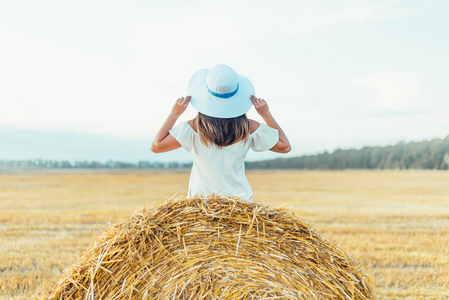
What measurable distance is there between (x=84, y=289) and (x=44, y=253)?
161 inches

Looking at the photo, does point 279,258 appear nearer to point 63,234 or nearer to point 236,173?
point 236,173

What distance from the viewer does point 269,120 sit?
11.4 feet

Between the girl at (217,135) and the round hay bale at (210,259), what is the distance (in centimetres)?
32

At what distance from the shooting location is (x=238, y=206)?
291cm

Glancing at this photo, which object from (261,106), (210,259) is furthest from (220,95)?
(210,259)

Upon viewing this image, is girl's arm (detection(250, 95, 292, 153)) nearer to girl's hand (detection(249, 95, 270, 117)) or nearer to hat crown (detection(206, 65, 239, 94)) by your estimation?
girl's hand (detection(249, 95, 270, 117))

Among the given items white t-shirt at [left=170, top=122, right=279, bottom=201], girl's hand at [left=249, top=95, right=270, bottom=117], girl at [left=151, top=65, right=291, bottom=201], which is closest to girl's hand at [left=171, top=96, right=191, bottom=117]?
girl at [left=151, top=65, right=291, bottom=201]

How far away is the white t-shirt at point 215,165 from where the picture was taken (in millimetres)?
3229

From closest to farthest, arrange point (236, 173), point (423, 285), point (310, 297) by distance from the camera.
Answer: point (310, 297)
point (236, 173)
point (423, 285)

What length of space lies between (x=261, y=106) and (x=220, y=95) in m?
0.37

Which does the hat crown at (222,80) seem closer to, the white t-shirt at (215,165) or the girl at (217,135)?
the girl at (217,135)

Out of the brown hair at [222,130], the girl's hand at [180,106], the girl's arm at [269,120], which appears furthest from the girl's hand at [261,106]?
the girl's hand at [180,106]

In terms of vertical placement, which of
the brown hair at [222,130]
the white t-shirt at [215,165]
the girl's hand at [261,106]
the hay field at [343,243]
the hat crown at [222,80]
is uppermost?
the hat crown at [222,80]

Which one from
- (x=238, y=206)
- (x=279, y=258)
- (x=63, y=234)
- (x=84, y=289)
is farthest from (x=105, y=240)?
(x=63, y=234)
